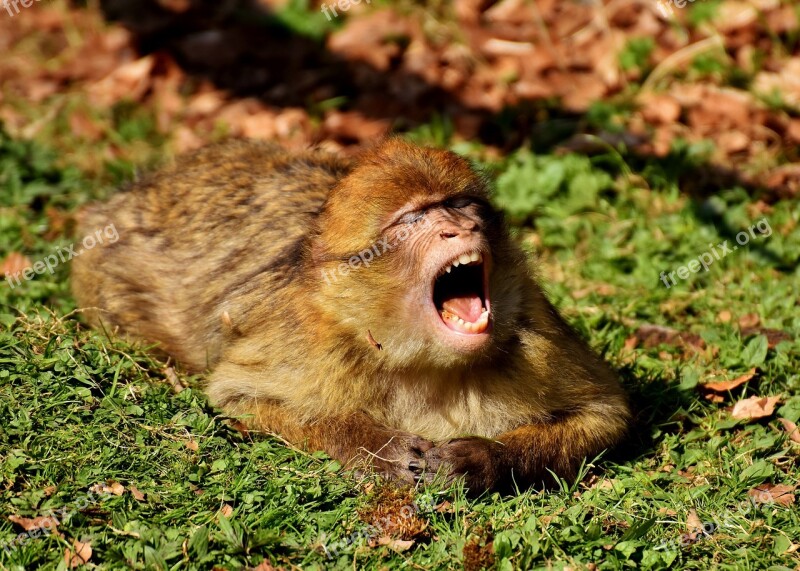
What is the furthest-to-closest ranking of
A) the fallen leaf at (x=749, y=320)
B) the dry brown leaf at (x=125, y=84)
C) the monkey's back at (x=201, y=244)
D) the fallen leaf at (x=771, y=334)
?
the dry brown leaf at (x=125, y=84), the fallen leaf at (x=749, y=320), the fallen leaf at (x=771, y=334), the monkey's back at (x=201, y=244)

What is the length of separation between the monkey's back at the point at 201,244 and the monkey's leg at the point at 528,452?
129 cm

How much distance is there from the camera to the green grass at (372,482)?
13.6ft

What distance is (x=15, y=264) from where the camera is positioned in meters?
6.68

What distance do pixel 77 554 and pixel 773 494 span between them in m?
3.08

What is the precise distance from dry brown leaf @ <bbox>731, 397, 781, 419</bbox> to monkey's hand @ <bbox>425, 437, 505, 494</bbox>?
1503 mm

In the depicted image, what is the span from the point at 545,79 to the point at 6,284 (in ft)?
16.7

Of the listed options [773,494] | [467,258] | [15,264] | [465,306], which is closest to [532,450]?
[465,306]

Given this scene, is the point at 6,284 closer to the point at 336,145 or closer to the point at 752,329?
the point at 336,145

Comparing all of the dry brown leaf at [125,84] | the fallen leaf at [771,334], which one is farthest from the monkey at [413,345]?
the dry brown leaf at [125,84]

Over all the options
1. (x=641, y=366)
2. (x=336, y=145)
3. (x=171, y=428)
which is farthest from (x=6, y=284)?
(x=641, y=366)

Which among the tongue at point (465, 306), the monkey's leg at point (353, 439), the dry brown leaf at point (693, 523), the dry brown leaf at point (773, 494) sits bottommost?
the dry brown leaf at point (773, 494)

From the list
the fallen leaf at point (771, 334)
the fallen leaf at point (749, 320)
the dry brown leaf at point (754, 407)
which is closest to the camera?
the dry brown leaf at point (754, 407)

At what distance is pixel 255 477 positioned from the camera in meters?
4.55

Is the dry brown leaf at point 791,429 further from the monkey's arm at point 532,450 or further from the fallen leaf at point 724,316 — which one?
the fallen leaf at point 724,316
